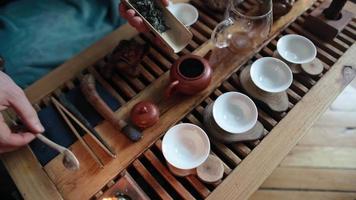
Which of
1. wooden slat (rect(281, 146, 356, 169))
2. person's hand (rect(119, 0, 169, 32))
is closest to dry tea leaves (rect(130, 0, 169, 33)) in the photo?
person's hand (rect(119, 0, 169, 32))

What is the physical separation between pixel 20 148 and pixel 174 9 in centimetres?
56

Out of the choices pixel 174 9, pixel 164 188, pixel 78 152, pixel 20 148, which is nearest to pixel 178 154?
pixel 164 188

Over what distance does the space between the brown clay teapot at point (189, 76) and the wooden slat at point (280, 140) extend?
197mm

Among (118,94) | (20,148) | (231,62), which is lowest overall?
(20,148)

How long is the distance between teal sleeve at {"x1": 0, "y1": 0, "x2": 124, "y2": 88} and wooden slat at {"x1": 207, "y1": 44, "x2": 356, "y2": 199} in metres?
0.58

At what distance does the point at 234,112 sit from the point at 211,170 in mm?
162

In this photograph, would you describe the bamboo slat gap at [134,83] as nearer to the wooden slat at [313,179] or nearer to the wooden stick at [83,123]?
the wooden stick at [83,123]

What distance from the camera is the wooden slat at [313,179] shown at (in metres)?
0.86

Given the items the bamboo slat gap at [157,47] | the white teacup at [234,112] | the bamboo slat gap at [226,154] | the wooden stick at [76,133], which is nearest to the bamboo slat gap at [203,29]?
the bamboo slat gap at [157,47]

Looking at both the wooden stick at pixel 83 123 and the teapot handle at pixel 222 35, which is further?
the teapot handle at pixel 222 35

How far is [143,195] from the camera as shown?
667mm

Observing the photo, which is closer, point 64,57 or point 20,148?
point 20,148

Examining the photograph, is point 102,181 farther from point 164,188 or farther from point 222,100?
point 222,100

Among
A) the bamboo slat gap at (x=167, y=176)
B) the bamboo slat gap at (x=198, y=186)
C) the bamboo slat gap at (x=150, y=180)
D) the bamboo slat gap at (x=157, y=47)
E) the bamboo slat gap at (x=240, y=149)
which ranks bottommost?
the bamboo slat gap at (x=150, y=180)
